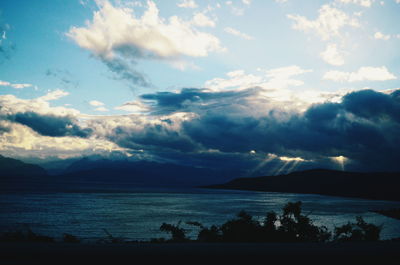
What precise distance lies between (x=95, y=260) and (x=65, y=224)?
67337mm

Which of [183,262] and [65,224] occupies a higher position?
[183,262]

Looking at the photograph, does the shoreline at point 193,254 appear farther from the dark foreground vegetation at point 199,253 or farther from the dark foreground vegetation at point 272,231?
the dark foreground vegetation at point 272,231

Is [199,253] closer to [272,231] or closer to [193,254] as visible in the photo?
[193,254]

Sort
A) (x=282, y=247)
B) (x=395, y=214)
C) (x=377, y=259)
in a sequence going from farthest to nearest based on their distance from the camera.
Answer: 1. (x=395, y=214)
2. (x=282, y=247)
3. (x=377, y=259)

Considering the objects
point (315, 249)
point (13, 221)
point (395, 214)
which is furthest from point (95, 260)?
point (395, 214)

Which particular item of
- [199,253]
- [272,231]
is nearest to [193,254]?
[199,253]

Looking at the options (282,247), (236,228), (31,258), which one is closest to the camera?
(31,258)

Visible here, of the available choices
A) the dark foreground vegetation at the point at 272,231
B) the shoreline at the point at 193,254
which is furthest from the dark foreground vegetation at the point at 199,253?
the dark foreground vegetation at the point at 272,231

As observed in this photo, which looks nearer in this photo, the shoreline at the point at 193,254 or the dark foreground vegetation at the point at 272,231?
the shoreline at the point at 193,254

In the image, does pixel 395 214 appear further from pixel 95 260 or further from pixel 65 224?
pixel 95 260

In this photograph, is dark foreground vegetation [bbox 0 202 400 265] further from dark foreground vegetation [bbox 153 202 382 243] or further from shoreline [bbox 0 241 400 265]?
dark foreground vegetation [bbox 153 202 382 243]

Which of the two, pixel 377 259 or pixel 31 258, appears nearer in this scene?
pixel 31 258

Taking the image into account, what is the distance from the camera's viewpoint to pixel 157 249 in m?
3.49

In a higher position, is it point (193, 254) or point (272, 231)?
point (193, 254)
